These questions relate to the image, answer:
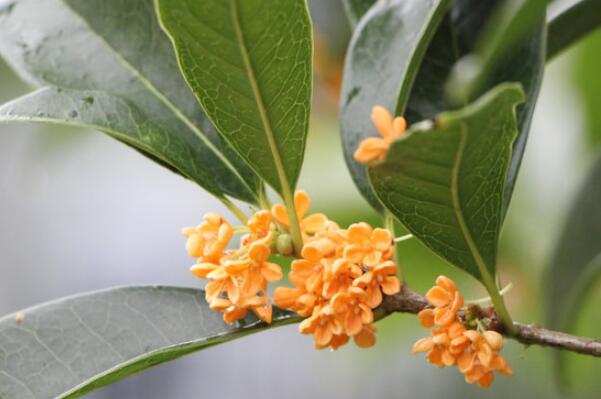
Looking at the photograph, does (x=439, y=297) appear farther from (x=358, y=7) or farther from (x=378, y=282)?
(x=358, y=7)

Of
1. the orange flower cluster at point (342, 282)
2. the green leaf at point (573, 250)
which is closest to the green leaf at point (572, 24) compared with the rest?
the green leaf at point (573, 250)

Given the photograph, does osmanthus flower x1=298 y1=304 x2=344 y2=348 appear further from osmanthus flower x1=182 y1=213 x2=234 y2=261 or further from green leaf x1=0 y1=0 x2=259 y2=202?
green leaf x1=0 y1=0 x2=259 y2=202

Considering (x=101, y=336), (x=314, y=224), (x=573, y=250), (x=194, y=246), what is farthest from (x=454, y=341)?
(x=573, y=250)

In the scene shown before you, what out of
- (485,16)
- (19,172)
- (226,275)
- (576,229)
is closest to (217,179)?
(226,275)

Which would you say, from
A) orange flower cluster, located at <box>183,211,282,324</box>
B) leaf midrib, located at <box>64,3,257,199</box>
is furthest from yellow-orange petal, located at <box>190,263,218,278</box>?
leaf midrib, located at <box>64,3,257,199</box>

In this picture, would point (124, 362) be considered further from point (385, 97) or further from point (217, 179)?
point (385, 97)

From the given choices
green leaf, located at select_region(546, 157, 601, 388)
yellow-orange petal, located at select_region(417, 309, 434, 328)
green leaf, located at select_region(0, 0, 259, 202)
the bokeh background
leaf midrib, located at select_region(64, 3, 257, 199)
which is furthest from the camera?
the bokeh background
